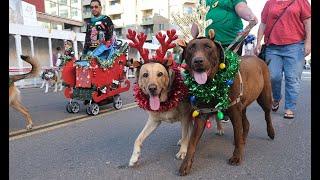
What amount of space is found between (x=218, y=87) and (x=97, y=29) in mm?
4703

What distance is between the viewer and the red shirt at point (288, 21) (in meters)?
6.17

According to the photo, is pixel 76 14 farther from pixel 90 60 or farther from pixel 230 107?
pixel 230 107

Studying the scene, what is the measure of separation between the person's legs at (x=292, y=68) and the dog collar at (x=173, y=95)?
121 inches

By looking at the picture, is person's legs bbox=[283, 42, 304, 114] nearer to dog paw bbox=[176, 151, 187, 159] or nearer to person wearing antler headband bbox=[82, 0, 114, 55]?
dog paw bbox=[176, 151, 187, 159]

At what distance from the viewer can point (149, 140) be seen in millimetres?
5102

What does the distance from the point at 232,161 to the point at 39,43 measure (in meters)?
21.4

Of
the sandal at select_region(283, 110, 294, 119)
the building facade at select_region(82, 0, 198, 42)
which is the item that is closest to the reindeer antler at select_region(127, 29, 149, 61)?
the sandal at select_region(283, 110, 294, 119)

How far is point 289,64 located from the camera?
6.43 metres

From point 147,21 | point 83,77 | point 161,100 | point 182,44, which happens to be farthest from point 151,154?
point 147,21

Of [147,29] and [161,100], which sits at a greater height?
[147,29]

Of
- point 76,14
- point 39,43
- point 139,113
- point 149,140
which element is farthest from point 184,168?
point 76,14

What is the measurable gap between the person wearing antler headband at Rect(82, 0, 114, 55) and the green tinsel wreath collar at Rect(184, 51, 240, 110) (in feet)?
14.3

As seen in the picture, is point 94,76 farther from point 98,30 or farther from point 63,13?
point 63,13

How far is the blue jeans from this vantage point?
6332 millimetres
